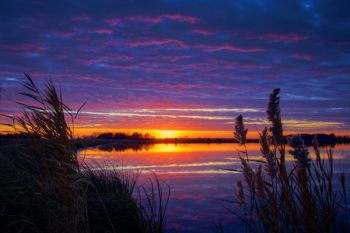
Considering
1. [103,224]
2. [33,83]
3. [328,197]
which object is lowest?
[103,224]

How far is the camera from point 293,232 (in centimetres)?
329

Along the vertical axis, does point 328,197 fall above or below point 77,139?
below

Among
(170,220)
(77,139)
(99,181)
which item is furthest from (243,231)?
(77,139)

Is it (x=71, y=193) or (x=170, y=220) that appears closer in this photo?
(x=71, y=193)

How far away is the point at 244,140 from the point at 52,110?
2298mm

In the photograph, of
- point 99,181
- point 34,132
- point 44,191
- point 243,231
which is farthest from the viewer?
point 99,181

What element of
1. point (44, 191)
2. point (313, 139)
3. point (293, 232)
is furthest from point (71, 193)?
point (313, 139)

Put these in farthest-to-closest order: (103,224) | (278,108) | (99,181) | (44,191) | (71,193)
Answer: (99,181) < (103,224) < (44,191) < (71,193) < (278,108)

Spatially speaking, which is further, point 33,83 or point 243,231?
point 243,231

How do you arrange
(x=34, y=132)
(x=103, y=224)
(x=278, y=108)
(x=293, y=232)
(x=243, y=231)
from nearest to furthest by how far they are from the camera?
(x=278, y=108)
(x=293, y=232)
(x=34, y=132)
(x=103, y=224)
(x=243, y=231)

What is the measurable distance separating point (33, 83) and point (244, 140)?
2.61m

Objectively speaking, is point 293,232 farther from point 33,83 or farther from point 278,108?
point 33,83

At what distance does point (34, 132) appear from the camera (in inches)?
187

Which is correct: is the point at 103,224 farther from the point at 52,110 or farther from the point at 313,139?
the point at 313,139
